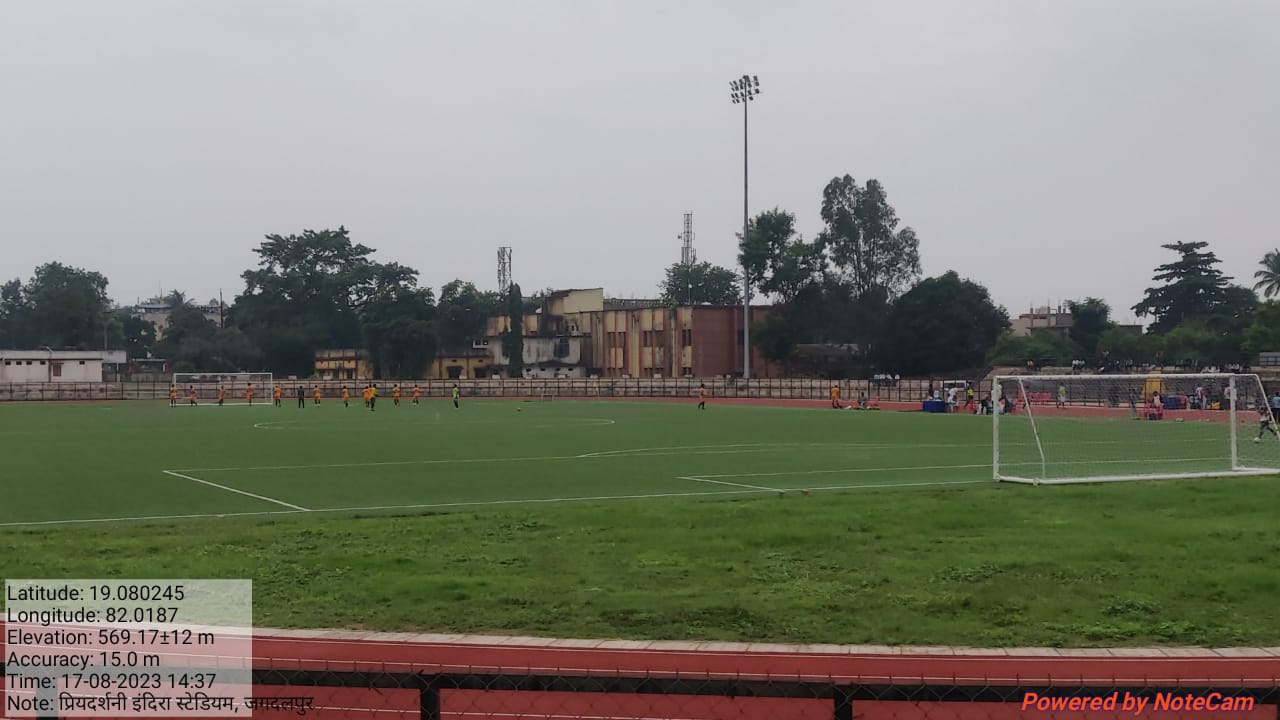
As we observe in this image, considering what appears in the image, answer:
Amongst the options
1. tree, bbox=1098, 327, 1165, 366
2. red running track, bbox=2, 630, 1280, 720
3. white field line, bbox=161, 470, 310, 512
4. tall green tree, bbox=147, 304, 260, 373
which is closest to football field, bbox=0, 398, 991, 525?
white field line, bbox=161, 470, 310, 512

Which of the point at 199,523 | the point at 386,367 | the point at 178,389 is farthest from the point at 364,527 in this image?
the point at 386,367

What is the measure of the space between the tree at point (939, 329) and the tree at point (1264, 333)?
22514 millimetres

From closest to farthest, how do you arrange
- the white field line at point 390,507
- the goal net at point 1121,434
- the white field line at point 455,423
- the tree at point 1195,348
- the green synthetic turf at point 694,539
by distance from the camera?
1. the green synthetic turf at point 694,539
2. the white field line at point 390,507
3. the goal net at point 1121,434
4. the white field line at point 455,423
5. the tree at point 1195,348

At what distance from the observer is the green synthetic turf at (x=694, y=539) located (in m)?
12.2

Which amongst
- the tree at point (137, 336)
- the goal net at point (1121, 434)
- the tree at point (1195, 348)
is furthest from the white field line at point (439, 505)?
the tree at point (137, 336)

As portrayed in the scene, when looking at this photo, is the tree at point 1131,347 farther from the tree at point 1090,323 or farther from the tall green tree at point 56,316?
the tall green tree at point 56,316

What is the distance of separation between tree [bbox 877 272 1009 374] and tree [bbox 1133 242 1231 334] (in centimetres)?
2629

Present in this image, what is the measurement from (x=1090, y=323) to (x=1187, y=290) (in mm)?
19834

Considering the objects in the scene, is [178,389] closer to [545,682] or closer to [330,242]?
[330,242]

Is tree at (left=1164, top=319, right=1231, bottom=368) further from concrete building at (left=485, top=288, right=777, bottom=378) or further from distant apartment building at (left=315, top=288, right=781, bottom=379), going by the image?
concrete building at (left=485, top=288, right=777, bottom=378)

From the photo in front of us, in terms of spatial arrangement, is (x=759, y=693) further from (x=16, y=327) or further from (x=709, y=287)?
(x=16, y=327)

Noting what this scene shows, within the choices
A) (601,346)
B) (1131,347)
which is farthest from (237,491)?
(601,346)

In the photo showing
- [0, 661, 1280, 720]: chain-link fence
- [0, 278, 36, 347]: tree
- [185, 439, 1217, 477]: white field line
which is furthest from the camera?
[0, 278, 36, 347]: tree

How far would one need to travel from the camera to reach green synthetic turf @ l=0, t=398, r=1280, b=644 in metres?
12.2
